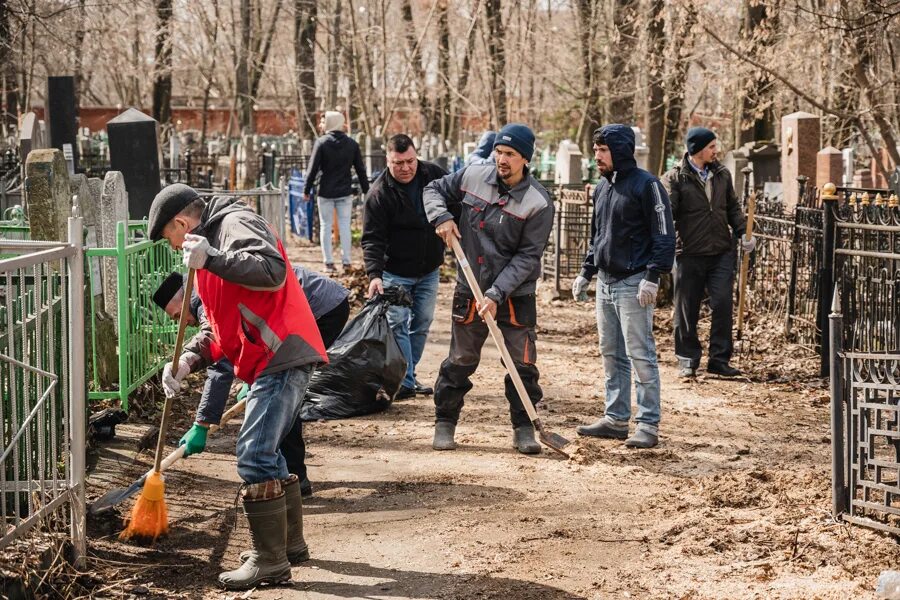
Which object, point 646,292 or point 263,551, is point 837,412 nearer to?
point 646,292

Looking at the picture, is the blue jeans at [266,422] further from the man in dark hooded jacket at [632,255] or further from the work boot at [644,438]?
the work boot at [644,438]

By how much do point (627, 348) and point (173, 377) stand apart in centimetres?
312

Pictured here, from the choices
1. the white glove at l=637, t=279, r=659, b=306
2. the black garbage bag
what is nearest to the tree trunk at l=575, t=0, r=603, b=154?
the black garbage bag

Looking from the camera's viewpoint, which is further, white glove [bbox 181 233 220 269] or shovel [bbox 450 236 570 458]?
shovel [bbox 450 236 570 458]

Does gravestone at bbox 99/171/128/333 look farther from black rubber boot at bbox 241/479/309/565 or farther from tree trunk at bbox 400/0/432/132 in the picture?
tree trunk at bbox 400/0/432/132

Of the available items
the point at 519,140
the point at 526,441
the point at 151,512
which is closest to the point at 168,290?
the point at 151,512

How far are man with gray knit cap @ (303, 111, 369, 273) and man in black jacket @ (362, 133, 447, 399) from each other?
6.26 metres

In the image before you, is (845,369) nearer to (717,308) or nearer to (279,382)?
(279,382)

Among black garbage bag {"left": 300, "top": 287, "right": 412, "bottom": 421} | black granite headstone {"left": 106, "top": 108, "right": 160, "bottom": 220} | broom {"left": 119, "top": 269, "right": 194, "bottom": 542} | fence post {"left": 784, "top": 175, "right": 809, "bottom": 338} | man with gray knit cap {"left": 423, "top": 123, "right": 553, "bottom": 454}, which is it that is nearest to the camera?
broom {"left": 119, "top": 269, "right": 194, "bottom": 542}

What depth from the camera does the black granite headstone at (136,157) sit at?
10914mm

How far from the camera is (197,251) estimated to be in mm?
4207

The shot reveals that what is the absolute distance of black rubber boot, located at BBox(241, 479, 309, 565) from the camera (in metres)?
4.84

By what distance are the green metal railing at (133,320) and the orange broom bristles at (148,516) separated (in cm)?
221

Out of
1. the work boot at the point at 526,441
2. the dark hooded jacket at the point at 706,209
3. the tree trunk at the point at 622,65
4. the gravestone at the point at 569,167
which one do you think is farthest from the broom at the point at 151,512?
the tree trunk at the point at 622,65
